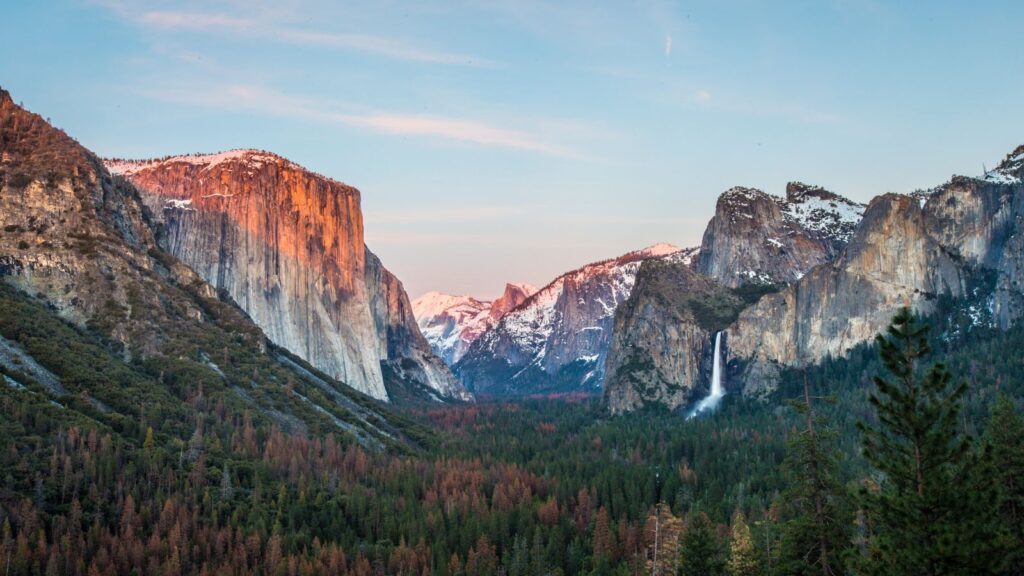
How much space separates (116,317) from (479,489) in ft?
228

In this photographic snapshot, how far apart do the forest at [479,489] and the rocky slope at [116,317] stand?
0.93 m

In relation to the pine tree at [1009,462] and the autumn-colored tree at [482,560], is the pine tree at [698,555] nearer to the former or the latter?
the pine tree at [1009,462]

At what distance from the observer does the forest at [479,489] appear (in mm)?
29891

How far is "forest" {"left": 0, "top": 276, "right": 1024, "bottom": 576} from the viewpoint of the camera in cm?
2989

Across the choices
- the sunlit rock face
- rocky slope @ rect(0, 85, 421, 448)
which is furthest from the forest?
the sunlit rock face

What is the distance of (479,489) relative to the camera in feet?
394

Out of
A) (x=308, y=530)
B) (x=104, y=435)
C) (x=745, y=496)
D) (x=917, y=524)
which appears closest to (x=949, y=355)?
(x=745, y=496)

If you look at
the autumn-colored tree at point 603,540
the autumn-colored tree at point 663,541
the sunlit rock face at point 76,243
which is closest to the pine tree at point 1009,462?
the autumn-colored tree at point 663,541

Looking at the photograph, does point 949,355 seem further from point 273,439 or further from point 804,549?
point 804,549

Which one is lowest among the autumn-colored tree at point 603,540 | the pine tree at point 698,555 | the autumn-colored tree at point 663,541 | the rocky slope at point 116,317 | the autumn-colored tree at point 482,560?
the autumn-colored tree at point 482,560

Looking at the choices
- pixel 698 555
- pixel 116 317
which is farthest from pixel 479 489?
pixel 116 317

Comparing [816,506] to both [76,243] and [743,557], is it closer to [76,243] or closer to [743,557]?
[743,557]

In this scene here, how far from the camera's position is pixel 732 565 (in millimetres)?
62812

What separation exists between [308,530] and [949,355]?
14165 centimetres
